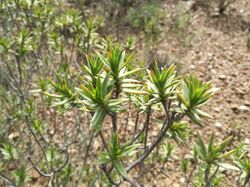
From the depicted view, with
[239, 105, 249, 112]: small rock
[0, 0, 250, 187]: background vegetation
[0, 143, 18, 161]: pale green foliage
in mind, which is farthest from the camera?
[239, 105, 249, 112]: small rock

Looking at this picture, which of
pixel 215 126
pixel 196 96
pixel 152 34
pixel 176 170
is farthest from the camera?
pixel 152 34

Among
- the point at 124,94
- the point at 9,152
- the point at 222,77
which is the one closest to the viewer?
the point at 124,94

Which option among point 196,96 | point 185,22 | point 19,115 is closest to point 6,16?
point 19,115

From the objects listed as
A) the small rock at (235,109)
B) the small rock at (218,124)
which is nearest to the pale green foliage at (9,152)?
the small rock at (218,124)

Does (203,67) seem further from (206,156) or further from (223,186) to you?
(206,156)

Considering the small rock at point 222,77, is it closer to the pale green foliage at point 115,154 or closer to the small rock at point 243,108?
the small rock at point 243,108

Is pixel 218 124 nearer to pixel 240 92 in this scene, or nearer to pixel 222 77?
pixel 240 92

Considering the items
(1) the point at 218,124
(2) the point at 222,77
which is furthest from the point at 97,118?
(2) the point at 222,77

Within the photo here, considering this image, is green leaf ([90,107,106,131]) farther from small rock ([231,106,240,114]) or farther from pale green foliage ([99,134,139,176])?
small rock ([231,106,240,114])

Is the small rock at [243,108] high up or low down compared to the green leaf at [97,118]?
down

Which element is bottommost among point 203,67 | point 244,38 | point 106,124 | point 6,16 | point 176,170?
point 176,170

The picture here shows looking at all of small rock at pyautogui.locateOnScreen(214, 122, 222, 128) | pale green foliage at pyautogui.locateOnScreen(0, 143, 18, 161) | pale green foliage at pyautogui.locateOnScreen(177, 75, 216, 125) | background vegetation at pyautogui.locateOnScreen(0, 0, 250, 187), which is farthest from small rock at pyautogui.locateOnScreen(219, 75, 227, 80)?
pale green foliage at pyautogui.locateOnScreen(177, 75, 216, 125)
